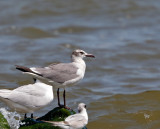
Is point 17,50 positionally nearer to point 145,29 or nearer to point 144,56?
point 144,56

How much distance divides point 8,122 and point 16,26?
11.6 metres

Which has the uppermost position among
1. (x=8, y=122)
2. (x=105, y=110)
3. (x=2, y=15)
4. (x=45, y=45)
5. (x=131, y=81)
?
(x=2, y=15)

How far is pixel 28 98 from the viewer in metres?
7.05

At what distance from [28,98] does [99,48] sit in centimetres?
913

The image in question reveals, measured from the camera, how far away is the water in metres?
10.6

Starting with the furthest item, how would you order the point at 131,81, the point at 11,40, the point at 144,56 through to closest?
the point at 11,40 → the point at 144,56 → the point at 131,81

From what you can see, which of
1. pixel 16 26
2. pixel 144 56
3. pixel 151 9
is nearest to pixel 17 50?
pixel 16 26

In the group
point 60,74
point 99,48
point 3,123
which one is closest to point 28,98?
point 3,123

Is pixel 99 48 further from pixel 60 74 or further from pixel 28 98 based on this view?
pixel 28 98

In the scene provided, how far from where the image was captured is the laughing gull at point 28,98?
694 centimetres

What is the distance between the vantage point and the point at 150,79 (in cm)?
1305

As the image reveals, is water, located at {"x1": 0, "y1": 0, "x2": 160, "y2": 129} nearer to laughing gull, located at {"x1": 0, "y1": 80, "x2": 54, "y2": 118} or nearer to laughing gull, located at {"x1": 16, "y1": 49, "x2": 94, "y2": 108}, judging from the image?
laughing gull, located at {"x1": 16, "y1": 49, "x2": 94, "y2": 108}

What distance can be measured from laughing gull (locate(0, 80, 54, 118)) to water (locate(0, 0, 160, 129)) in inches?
95.2

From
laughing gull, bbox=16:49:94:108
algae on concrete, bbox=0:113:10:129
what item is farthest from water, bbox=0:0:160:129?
algae on concrete, bbox=0:113:10:129
